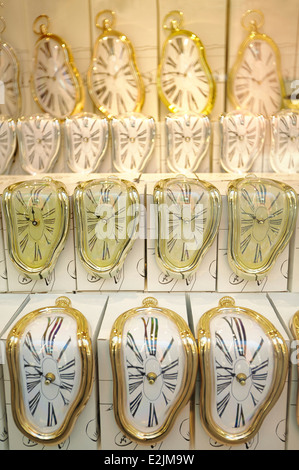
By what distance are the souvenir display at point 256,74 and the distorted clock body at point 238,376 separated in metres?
0.55

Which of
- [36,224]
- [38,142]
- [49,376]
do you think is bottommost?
[49,376]

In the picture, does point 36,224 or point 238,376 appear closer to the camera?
point 238,376

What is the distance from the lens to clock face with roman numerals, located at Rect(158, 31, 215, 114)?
3.20ft

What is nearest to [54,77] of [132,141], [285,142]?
[132,141]

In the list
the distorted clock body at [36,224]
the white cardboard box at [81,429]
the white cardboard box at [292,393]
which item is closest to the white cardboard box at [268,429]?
the white cardboard box at [292,393]

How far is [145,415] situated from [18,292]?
1.07 feet

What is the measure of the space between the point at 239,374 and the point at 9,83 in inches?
31.6

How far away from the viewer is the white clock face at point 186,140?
37.2 inches

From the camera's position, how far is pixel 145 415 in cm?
66

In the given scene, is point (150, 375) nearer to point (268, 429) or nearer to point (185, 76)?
point (268, 429)

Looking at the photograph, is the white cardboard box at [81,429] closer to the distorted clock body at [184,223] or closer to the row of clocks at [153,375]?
the row of clocks at [153,375]

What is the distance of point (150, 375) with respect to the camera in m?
0.64

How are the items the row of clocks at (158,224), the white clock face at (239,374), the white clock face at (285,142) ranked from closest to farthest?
the white clock face at (239,374)
the row of clocks at (158,224)
the white clock face at (285,142)
